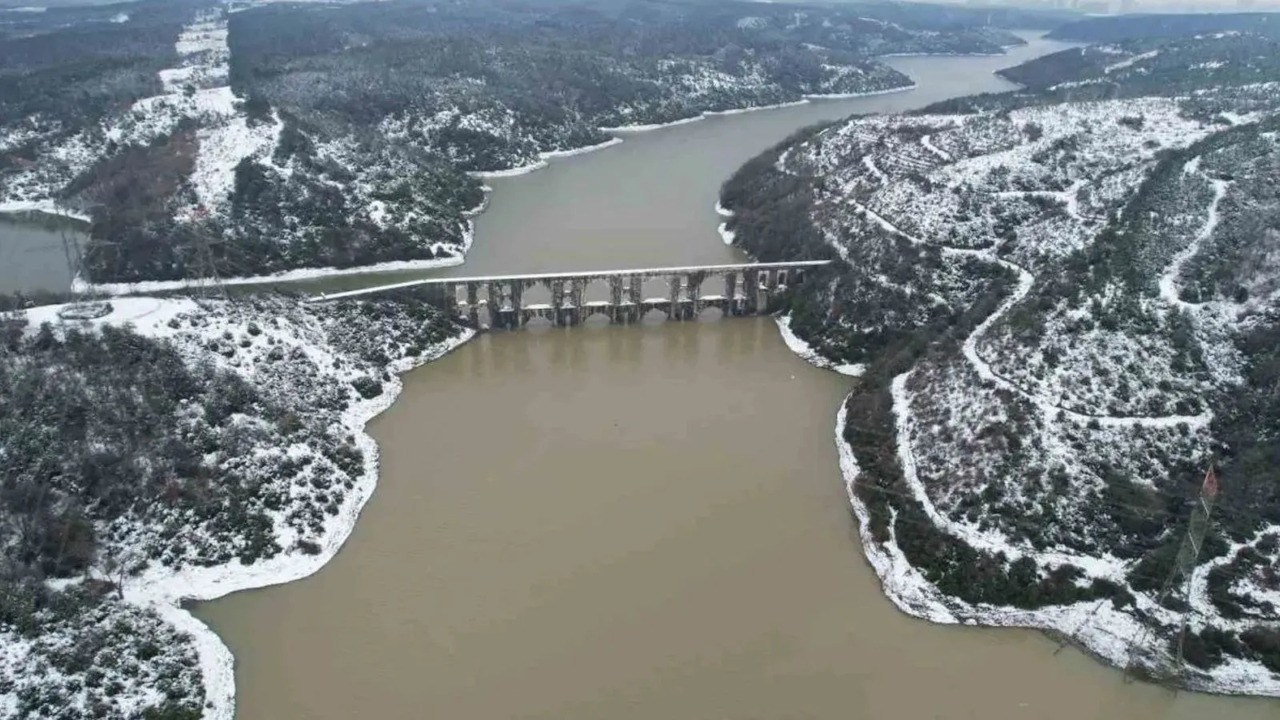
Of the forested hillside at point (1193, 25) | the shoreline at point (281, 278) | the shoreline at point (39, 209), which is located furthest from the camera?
the forested hillside at point (1193, 25)

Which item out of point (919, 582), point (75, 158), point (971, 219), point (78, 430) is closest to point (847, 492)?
point (919, 582)

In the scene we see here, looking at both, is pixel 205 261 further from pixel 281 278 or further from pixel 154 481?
pixel 154 481

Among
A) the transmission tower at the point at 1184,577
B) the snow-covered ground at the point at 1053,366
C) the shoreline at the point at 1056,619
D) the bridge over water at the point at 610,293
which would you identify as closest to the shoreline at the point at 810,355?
the snow-covered ground at the point at 1053,366

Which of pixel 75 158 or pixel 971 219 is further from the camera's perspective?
pixel 75 158

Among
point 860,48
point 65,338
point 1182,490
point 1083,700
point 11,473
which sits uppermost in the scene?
point 860,48

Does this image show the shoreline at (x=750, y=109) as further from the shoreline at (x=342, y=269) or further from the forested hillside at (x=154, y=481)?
the forested hillside at (x=154, y=481)

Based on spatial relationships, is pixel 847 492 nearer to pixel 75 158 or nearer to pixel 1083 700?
pixel 1083 700

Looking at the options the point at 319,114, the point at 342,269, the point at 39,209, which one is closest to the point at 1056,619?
the point at 342,269
